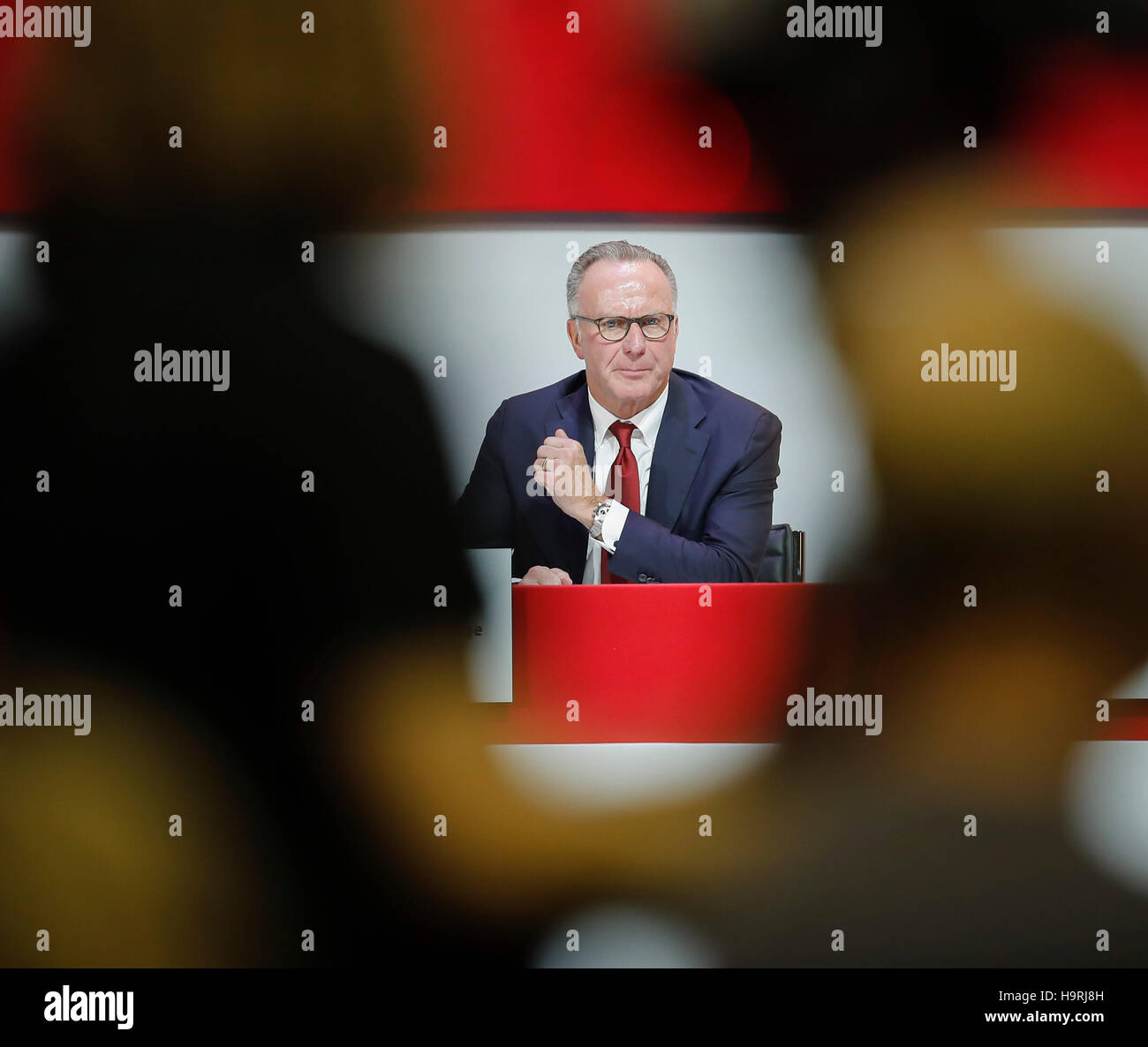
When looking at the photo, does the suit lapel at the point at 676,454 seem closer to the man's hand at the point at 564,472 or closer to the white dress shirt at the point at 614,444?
the white dress shirt at the point at 614,444

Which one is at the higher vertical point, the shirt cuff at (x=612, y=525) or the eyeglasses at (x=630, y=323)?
the eyeglasses at (x=630, y=323)

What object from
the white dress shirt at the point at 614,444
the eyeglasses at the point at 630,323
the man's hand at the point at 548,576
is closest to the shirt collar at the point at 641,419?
the white dress shirt at the point at 614,444

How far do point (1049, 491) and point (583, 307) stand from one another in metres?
1.47

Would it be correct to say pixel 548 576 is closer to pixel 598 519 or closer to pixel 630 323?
pixel 598 519

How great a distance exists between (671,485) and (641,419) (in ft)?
0.70

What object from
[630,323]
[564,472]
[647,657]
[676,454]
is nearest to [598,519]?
[564,472]

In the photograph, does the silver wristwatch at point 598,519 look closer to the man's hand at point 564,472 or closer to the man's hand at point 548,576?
the man's hand at point 564,472

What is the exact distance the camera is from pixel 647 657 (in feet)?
8.63

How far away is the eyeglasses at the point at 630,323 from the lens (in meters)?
2.63

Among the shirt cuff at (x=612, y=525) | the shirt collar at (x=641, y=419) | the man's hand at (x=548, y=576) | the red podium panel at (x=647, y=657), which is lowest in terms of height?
the red podium panel at (x=647, y=657)

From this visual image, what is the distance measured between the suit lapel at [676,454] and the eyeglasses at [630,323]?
0.42 ft

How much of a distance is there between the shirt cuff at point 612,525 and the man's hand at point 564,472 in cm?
6
